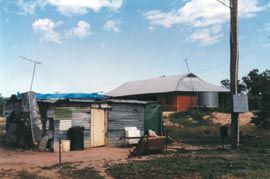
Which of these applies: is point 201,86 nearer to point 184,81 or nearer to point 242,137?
point 184,81

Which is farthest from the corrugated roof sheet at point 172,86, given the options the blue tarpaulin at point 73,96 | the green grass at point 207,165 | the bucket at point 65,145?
the green grass at point 207,165

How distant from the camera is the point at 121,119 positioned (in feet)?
92.1

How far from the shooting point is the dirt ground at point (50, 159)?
17.4m

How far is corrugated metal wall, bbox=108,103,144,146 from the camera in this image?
27562 mm

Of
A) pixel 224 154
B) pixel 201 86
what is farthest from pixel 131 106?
pixel 201 86

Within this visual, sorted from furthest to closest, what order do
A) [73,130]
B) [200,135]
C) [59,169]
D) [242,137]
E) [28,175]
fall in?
[200,135]
[242,137]
[73,130]
[59,169]
[28,175]

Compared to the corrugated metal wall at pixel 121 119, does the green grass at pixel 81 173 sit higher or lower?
lower

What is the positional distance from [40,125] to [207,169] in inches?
484

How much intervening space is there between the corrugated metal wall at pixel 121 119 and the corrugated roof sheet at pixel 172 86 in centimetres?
2517

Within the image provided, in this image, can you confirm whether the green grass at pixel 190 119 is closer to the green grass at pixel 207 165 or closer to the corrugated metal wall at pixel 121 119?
the corrugated metal wall at pixel 121 119

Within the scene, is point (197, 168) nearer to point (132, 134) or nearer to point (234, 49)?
point (234, 49)

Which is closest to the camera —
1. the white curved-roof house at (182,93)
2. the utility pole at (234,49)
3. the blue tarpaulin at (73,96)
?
the utility pole at (234,49)

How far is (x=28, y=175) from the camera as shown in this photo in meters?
15.3

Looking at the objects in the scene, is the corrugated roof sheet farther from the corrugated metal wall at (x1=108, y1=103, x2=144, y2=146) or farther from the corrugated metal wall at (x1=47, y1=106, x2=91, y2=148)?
the corrugated metal wall at (x1=47, y1=106, x2=91, y2=148)
